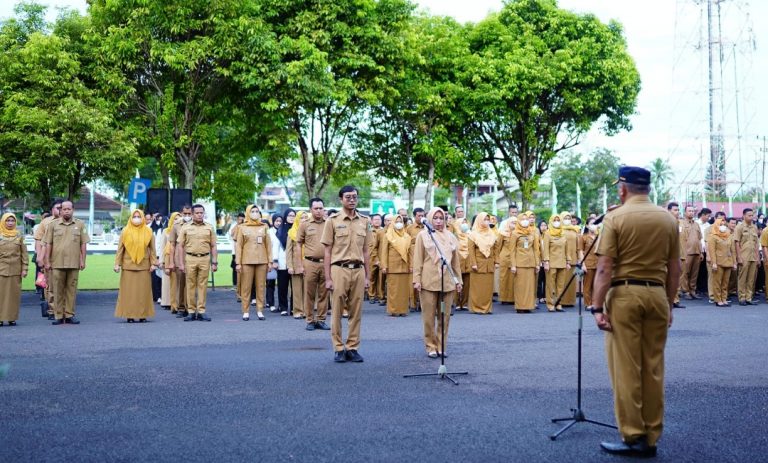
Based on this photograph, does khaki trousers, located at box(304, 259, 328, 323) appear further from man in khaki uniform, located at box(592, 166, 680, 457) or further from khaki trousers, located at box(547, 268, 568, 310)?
man in khaki uniform, located at box(592, 166, 680, 457)

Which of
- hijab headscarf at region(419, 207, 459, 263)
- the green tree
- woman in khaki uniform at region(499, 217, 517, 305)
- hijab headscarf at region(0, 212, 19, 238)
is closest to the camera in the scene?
hijab headscarf at region(419, 207, 459, 263)

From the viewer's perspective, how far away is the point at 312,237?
13148mm

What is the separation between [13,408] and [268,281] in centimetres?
1073

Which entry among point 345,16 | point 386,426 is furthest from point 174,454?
point 345,16

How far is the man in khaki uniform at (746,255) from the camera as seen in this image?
18469 mm

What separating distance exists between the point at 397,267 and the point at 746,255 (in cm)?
893

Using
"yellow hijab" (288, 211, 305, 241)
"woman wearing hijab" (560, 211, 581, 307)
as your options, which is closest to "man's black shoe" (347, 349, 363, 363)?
"yellow hijab" (288, 211, 305, 241)

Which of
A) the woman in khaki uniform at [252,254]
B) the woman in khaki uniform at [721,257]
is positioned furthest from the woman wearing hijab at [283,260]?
the woman in khaki uniform at [721,257]

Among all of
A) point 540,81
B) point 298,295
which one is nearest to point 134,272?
point 298,295

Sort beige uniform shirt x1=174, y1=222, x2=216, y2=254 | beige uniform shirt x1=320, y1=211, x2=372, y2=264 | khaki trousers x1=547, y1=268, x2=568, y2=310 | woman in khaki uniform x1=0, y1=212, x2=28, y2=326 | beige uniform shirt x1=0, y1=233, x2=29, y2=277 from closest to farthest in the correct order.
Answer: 1. beige uniform shirt x1=320, y1=211, x2=372, y2=264
2. woman in khaki uniform x1=0, y1=212, x2=28, y2=326
3. beige uniform shirt x1=0, y1=233, x2=29, y2=277
4. beige uniform shirt x1=174, y1=222, x2=216, y2=254
5. khaki trousers x1=547, y1=268, x2=568, y2=310

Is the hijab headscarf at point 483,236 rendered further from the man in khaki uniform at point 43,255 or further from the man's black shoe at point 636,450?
the man's black shoe at point 636,450

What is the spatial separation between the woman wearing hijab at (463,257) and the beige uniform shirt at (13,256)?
344 inches

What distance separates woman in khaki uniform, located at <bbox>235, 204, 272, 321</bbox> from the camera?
14.8 meters

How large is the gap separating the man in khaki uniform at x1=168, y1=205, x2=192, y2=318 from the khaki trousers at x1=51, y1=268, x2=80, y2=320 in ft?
6.18
